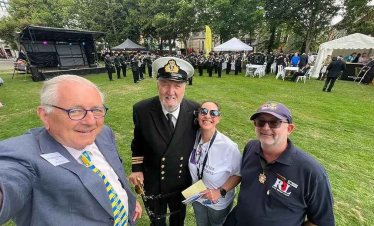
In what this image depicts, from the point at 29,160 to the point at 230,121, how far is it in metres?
5.62

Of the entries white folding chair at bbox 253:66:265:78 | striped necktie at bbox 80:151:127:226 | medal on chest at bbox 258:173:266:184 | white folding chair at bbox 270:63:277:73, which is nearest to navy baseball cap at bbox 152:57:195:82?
striped necktie at bbox 80:151:127:226

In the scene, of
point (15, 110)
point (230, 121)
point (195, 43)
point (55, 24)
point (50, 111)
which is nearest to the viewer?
point (50, 111)

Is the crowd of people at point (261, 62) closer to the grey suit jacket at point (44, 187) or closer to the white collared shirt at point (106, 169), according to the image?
the white collared shirt at point (106, 169)

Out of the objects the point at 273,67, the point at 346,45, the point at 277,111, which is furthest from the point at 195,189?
the point at 273,67

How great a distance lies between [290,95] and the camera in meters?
9.49

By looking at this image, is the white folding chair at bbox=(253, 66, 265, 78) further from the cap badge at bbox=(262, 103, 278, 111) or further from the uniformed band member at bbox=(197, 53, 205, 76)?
the cap badge at bbox=(262, 103, 278, 111)

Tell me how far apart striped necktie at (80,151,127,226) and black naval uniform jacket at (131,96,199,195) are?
568 mm

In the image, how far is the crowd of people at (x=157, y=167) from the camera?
983mm

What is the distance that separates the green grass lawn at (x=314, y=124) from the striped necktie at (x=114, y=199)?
1497 millimetres

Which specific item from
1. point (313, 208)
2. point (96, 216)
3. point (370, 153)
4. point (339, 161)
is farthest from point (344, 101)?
point (96, 216)

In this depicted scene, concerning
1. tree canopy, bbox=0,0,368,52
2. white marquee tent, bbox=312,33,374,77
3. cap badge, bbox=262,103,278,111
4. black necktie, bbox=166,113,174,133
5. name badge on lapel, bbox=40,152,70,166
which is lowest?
black necktie, bbox=166,113,174,133

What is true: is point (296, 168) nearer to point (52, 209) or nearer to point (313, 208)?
point (313, 208)

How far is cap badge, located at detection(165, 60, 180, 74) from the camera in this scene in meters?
1.85

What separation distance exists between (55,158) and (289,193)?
66.0 inches
